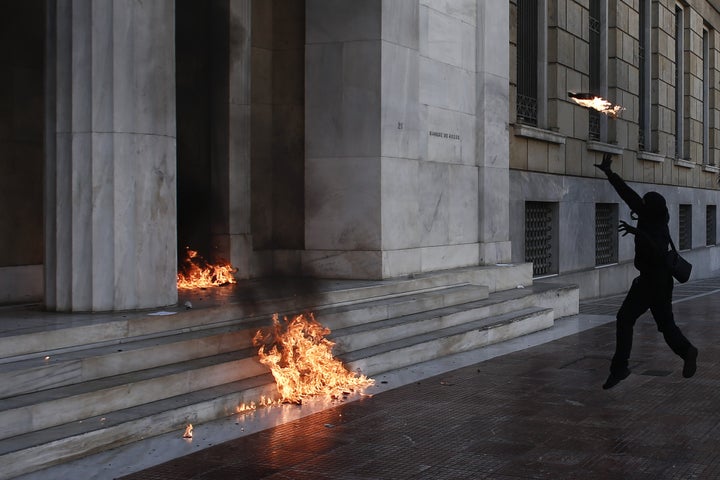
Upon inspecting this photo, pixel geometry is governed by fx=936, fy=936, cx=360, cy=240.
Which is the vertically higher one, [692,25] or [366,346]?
[692,25]

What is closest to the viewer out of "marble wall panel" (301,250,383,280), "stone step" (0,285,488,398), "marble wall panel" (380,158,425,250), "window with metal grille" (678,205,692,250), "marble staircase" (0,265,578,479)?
"marble staircase" (0,265,578,479)

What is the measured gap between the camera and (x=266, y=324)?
30.6 feet

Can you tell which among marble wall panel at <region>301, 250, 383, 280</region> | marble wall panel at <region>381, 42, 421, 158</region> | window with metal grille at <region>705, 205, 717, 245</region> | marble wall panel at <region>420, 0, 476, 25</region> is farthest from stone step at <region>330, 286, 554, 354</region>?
window with metal grille at <region>705, 205, 717, 245</region>

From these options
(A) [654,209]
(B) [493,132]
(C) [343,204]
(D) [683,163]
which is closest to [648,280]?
(A) [654,209]

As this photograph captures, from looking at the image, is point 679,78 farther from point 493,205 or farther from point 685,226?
point 493,205

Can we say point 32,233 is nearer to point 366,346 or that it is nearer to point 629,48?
point 366,346

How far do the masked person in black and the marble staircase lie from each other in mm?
2547

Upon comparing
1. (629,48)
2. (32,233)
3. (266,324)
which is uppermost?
(629,48)

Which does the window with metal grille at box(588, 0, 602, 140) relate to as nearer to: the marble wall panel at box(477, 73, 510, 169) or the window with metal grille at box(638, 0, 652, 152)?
the window with metal grille at box(638, 0, 652, 152)

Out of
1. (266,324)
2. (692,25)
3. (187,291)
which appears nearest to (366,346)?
(266,324)

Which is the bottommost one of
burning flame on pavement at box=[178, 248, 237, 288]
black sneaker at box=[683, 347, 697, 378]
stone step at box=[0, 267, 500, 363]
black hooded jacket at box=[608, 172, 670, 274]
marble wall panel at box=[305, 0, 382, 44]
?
black sneaker at box=[683, 347, 697, 378]

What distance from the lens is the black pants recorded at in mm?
8656

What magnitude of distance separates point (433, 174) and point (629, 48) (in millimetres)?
12012

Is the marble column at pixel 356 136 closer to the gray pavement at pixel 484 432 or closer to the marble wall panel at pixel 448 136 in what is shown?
the marble wall panel at pixel 448 136
